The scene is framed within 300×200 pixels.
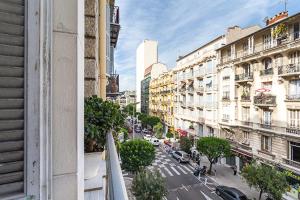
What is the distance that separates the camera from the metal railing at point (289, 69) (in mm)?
19716

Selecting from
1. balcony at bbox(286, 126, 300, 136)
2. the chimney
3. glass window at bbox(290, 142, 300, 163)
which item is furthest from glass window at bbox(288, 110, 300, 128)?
the chimney

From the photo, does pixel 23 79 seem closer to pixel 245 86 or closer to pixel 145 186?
pixel 145 186

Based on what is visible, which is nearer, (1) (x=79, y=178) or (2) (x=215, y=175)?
(1) (x=79, y=178)

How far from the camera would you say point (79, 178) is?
6.56ft

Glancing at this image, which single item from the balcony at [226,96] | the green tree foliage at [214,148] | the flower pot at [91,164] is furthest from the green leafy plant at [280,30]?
the flower pot at [91,164]

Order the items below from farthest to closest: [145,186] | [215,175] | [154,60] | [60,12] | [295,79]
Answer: [154,60], [215,175], [295,79], [145,186], [60,12]

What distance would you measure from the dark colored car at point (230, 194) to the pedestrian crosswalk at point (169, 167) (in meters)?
7.12

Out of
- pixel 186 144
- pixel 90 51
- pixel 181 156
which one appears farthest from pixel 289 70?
pixel 90 51

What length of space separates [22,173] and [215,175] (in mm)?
26906

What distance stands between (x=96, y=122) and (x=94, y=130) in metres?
0.15

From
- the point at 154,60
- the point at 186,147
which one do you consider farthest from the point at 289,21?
the point at 154,60

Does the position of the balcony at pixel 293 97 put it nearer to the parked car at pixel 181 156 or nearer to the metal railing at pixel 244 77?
the metal railing at pixel 244 77

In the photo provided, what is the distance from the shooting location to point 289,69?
20469mm

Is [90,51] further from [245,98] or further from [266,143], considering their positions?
[245,98]
